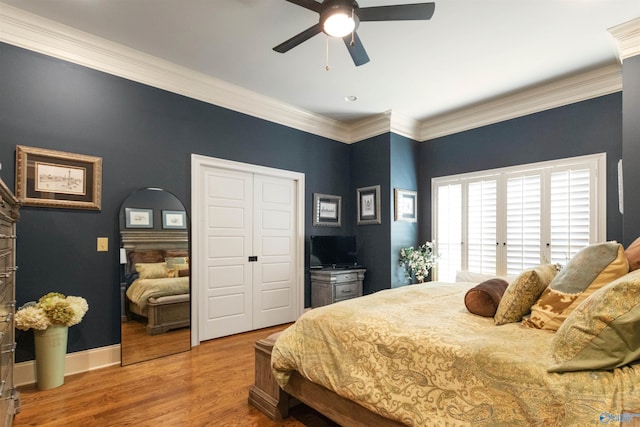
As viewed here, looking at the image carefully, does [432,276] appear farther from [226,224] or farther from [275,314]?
[226,224]

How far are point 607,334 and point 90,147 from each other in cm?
371

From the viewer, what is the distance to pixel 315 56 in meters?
3.20

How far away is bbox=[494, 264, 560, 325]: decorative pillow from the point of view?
166cm

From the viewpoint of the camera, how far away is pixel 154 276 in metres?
3.20

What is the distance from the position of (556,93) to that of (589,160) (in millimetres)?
858

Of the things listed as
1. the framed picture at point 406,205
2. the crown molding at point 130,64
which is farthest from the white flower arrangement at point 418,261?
the crown molding at point 130,64

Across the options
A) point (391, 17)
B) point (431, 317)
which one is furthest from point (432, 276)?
point (391, 17)

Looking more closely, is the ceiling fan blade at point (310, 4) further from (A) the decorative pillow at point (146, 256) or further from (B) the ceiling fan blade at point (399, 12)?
(A) the decorative pillow at point (146, 256)

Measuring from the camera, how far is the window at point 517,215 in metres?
3.54

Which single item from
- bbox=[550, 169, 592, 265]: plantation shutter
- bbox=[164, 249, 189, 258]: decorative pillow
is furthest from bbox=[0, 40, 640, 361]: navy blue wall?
bbox=[164, 249, 189, 258]: decorative pillow

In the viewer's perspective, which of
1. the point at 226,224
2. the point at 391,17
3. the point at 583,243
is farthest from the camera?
the point at 226,224

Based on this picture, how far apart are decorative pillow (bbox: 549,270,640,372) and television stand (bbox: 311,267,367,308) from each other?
3267mm

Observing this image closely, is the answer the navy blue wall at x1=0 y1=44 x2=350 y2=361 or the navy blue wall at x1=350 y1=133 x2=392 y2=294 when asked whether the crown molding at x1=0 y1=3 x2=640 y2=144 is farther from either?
the navy blue wall at x1=350 y1=133 x2=392 y2=294

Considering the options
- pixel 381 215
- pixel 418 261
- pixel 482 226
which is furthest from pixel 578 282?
pixel 381 215
